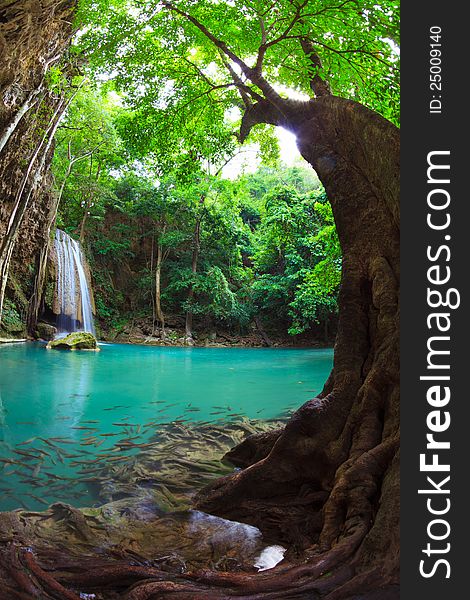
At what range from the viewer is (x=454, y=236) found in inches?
67.1

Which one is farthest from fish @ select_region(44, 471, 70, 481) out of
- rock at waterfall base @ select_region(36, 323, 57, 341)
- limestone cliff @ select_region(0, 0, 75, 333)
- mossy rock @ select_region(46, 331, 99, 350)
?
rock at waterfall base @ select_region(36, 323, 57, 341)

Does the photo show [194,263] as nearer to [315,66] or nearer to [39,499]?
[315,66]

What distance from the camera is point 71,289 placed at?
66.6 ft

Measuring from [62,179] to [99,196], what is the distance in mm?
2609

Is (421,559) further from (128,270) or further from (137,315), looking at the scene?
(128,270)

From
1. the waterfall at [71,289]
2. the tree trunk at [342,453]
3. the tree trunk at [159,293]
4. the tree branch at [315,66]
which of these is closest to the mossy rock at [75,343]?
the waterfall at [71,289]

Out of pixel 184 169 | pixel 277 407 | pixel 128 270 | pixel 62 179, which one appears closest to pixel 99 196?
pixel 62 179

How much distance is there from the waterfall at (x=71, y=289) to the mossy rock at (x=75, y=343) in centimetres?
326

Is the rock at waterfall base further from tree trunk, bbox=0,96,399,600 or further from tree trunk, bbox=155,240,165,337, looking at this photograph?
tree trunk, bbox=0,96,399,600

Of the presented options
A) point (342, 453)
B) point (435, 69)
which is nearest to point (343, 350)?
point (342, 453)

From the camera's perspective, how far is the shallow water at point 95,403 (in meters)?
3.85

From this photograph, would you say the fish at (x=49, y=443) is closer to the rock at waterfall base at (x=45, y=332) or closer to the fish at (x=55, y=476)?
the fish at (x=55, y=476)

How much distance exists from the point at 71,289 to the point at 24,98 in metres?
11.8

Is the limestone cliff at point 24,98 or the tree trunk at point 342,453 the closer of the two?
the tree trunk at point 342,453
